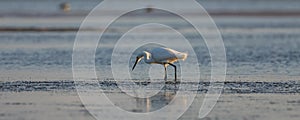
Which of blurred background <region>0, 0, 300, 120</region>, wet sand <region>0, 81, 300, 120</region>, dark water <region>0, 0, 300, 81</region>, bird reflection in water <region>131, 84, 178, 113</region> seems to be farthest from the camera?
dark water <region>0, 0, 300, 81</region>

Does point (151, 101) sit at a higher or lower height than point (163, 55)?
lower

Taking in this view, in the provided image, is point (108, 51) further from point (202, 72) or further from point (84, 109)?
point (84, 109)

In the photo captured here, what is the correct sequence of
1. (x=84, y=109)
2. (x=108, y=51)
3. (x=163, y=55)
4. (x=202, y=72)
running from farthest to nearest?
(x=108, y=51), (x=202, y=72), (x=163, y=55), (x=84, y=109)

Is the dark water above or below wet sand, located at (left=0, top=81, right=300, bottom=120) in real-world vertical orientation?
above

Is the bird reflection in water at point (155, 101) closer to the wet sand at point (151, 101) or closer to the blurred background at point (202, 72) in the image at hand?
the wet sand at point (151, 101)

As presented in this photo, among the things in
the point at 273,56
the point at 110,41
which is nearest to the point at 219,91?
the point at 273,56

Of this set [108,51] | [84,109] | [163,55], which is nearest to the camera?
[84,109]

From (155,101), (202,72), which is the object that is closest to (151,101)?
(155,101)

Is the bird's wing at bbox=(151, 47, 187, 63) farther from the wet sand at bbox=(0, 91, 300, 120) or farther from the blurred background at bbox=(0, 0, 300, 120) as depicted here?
the wet sand at bbox=(0, 91, 300, 120)

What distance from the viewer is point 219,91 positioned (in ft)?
50.8

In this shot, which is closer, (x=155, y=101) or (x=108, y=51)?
(x=155, y=101)

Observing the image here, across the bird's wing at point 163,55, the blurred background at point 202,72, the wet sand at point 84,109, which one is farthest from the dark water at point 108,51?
the wet sand at point 84,109

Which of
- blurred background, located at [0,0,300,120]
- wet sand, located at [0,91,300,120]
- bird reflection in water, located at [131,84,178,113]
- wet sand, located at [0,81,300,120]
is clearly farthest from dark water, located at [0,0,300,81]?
bird reflection in water, located at [131,84,178,113]

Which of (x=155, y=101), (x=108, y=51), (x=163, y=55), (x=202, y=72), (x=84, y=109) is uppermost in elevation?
(x=108, y=51)
